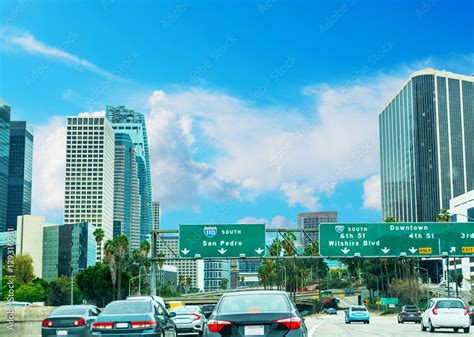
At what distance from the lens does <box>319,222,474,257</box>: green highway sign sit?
165 feet

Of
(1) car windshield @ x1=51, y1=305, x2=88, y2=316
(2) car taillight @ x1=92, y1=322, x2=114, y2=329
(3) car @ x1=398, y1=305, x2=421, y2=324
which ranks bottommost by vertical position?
(3) car @ x1=398, y1=305, x2=421, y2=324

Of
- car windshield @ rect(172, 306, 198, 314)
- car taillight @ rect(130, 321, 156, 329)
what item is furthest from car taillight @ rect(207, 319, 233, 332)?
car windshield @ rect(172, 306, 198, 314)

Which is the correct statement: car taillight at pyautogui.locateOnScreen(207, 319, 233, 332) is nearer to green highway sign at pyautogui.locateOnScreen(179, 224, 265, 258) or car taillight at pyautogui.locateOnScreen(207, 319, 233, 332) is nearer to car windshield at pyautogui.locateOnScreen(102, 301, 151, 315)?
car windshield at pyautogui.locateOnScreen(102, 301, 151, 315)

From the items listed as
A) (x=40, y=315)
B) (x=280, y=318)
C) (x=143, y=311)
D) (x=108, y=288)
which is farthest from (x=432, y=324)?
(x=108, y=288)

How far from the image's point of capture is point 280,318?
1211cm

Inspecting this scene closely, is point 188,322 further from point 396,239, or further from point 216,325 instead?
point 396,239

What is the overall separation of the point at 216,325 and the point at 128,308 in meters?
5.71

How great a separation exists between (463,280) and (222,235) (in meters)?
105

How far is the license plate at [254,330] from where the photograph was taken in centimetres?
1198

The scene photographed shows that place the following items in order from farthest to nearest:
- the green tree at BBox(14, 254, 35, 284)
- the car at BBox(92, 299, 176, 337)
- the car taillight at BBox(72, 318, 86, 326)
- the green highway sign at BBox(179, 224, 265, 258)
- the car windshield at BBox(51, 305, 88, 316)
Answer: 1. the green tree at BBox(14, 254, 35, 284)
2. the green highway sign at BBox(179, 224, 265, 258)
3. the car windshield at BBox(51, 305, 88, 316)
4. the car taillight at BBox(72, 318, 86, 326)
5. the car at BBox(92, 299, 176, 337)

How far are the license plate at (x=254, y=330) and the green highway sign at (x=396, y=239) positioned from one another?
3851 cm

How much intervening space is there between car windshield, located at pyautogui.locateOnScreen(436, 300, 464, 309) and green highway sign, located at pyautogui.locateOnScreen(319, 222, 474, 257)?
20.4 metres

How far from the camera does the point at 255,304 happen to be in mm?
12570

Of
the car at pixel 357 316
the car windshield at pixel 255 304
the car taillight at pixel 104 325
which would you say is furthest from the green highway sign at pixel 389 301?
the car windshield at pixel 255 304
